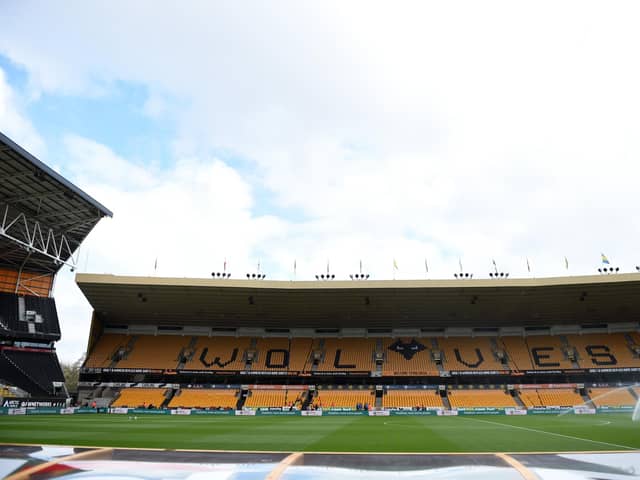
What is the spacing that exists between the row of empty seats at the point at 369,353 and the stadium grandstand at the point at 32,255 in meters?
6.05

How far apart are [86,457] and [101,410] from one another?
32.7 m

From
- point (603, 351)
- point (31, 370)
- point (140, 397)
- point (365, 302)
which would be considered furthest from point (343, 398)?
point (31, 370)

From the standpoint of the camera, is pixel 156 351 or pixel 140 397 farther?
pixel 156 351

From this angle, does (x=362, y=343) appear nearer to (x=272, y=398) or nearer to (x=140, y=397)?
(x=272, y=398)

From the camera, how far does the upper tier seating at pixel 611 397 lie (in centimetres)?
4000

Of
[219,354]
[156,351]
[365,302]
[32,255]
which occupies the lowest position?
[219,354]

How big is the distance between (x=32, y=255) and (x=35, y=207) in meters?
11.3

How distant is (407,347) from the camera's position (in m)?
53.0

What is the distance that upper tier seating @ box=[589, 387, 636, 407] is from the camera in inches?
1575

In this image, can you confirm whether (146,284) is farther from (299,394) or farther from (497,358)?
(497,358)

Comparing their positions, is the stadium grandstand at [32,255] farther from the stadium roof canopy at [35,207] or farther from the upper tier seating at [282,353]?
the upper tier seating at [282,353]

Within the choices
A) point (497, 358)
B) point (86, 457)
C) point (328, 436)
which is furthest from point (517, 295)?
point (86, 457)

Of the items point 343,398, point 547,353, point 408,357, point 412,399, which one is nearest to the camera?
point 412,399

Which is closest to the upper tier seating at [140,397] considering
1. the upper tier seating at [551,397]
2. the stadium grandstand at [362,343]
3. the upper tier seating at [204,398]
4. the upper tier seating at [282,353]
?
the stadium grandstand at [362,343]
